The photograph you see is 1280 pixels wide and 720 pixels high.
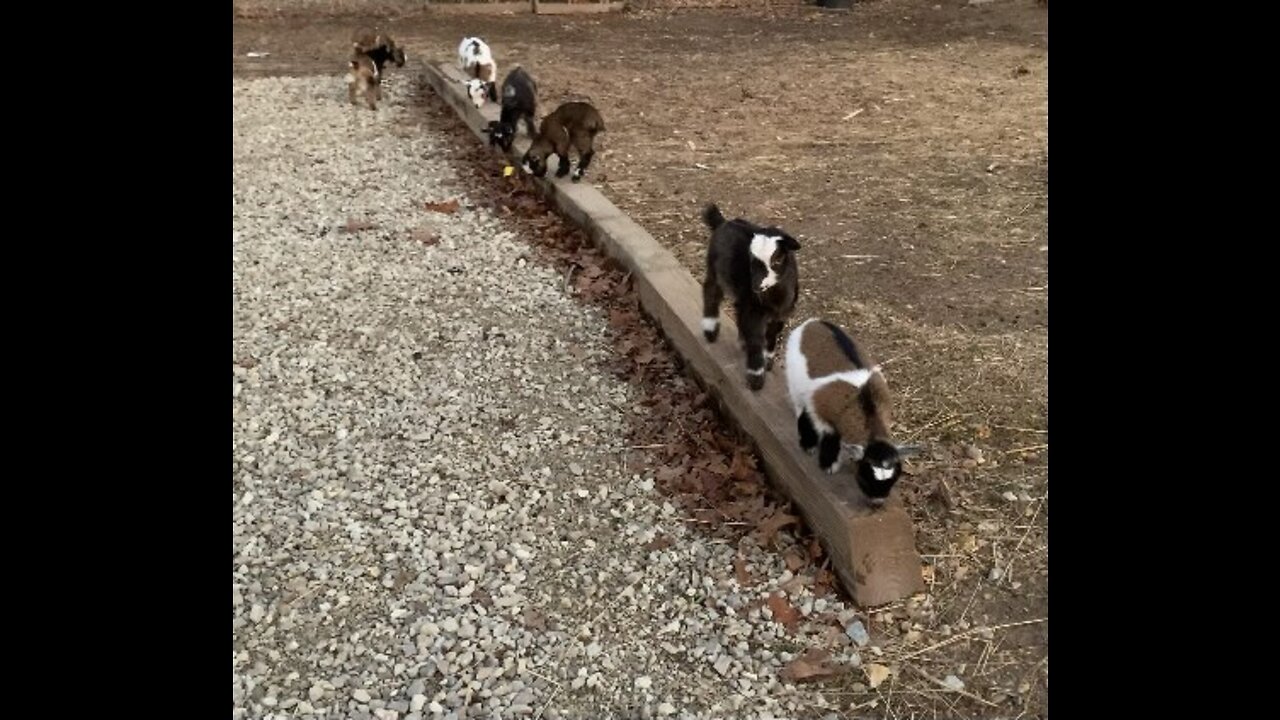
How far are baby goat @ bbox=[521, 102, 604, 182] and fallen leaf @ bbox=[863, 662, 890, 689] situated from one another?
5.08m

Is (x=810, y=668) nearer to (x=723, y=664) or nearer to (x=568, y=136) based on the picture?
(x=723, y=664)

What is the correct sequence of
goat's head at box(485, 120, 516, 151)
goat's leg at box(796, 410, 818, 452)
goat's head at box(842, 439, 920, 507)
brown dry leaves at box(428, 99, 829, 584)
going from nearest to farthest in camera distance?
goat's head at box(842, 439, 920, 507) < goat's leg at box(796, 410, 818, 452) < brown dry leaves at box(428, 99, 829, 584) < goat's head at box(485, 120, 516, 151)

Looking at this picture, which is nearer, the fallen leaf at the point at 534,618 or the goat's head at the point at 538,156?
the fallen leaf at the point at 534,618

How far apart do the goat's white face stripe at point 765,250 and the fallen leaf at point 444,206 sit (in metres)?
3.97

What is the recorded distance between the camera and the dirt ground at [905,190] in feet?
11.9

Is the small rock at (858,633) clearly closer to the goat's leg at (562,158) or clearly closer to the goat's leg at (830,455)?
the goat's leg at (830,455)

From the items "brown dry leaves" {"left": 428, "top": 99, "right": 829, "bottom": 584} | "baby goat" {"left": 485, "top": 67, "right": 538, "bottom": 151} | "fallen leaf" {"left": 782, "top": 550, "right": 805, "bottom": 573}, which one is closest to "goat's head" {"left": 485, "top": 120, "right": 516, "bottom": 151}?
"baby goat" {"left": 485, "top": 67, "right": 538, "bottom": 151}

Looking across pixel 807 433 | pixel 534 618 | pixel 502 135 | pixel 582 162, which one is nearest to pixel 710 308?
pixel 807 433

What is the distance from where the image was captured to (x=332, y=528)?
4047 millimetres

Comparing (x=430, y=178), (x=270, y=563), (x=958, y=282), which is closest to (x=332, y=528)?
(x=270, y=563)

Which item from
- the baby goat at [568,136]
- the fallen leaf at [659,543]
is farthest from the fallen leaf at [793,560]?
the baby goat at [568,136]

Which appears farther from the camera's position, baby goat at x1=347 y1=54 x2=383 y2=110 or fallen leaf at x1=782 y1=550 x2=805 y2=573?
baby goat at x1=347 y1=54 x2=383 y2=110

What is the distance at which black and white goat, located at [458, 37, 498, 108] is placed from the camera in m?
9.60

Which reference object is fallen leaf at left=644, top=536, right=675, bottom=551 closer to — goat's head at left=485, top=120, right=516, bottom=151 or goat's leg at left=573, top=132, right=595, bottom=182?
goat's leg at left=573, top=132, right=595, bottom=182
